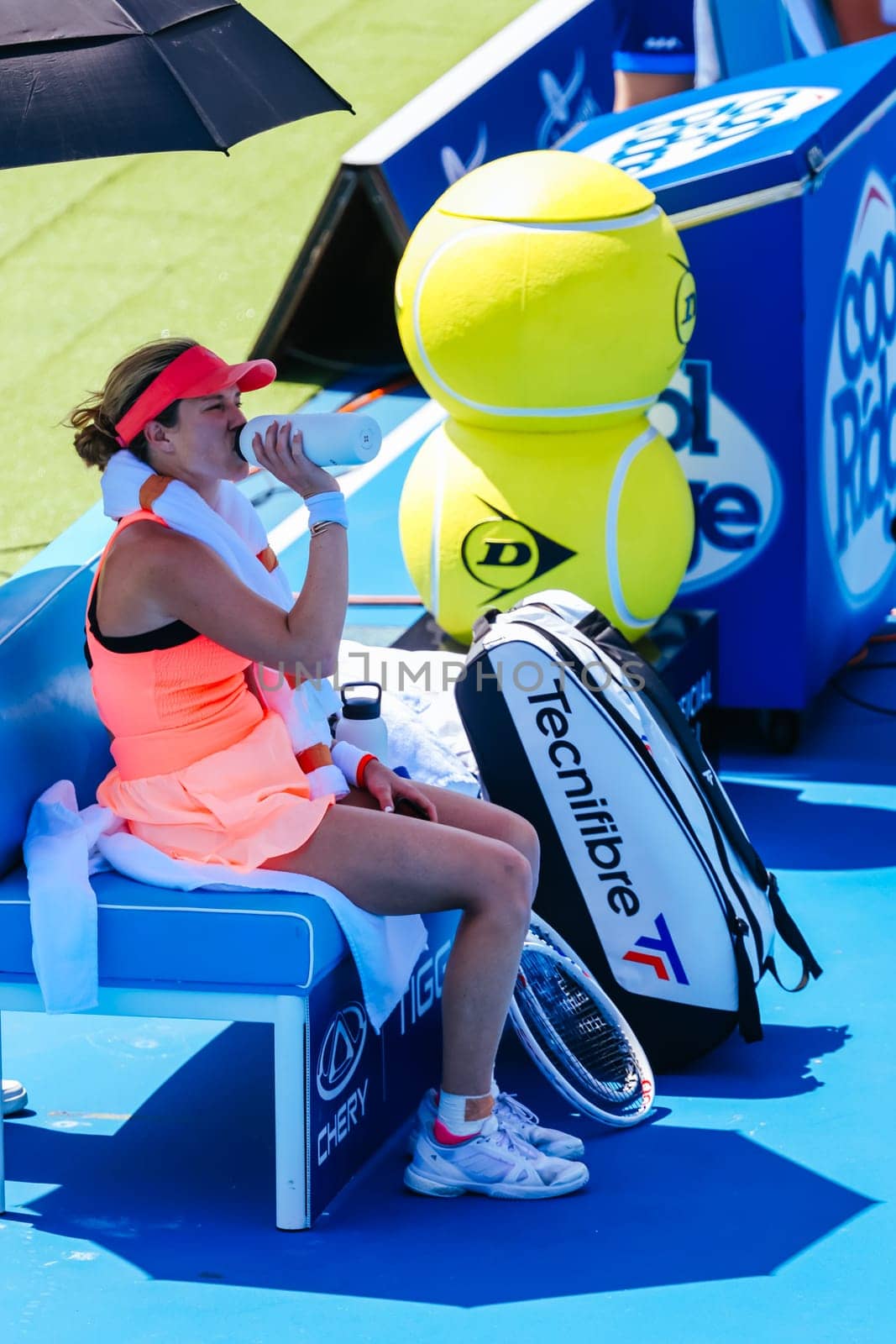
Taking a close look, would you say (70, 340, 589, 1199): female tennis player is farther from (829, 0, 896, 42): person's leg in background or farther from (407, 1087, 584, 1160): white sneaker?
(829, 0, 896, 42): person's leg in background

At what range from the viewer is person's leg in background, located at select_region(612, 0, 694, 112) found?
7832 millimetres

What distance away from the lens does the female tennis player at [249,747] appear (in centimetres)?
282

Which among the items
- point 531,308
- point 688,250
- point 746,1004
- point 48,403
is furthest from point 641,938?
point 48,403

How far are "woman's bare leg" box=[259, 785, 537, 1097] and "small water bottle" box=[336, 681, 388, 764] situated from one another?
1.38 feet

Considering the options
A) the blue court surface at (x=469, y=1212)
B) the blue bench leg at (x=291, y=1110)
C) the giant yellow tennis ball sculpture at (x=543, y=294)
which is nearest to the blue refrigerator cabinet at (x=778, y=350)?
the giant yellow tennis ball sculpture at (x=543, y=294)

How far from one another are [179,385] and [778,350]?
2.38 metres

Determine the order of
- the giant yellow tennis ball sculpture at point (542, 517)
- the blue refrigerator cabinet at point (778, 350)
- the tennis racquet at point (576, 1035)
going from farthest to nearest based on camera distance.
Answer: the blue refrigerator cabinet at point (778, 350) → the giant yellow tennis ball sculpture at point (542, 517) → the tennis racquet at point (576, 1035)

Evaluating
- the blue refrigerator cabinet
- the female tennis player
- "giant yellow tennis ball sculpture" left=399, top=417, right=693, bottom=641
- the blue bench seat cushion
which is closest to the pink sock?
the female tennis player

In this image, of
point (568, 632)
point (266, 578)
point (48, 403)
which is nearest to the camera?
point (266, 578)

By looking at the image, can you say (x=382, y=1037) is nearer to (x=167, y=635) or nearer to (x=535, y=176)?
(x=167, y=635)

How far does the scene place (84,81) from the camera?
2.78 metres

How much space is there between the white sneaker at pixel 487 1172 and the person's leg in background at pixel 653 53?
19.3ft

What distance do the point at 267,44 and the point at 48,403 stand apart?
14.8 ft

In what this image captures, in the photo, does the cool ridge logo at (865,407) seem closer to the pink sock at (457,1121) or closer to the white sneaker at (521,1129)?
the white sneaker at (521,1129)
